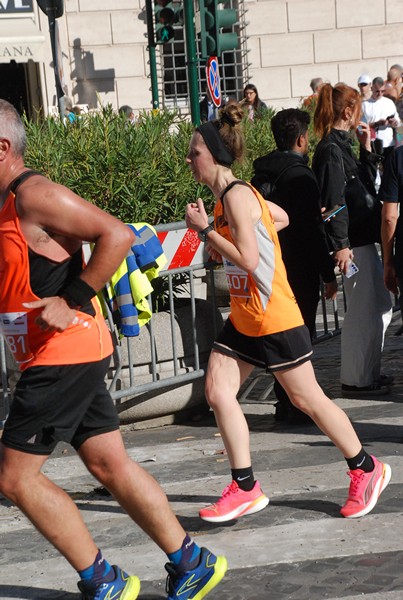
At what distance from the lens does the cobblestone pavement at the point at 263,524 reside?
4484 millimetres

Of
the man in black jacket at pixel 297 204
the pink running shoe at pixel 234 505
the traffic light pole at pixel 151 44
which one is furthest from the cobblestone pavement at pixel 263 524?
the traffic light pole at pixel 151 44

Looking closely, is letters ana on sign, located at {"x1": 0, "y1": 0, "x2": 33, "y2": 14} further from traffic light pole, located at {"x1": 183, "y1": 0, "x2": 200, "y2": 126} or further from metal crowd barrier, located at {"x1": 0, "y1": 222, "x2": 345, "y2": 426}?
metal crowd barrier, located at {"x1": 0, "y1": 222, "x2": 345, "y2": 426}

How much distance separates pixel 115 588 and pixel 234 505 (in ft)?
3.84

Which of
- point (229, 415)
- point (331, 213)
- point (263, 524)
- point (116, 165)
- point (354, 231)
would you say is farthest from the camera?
point (116, 165)

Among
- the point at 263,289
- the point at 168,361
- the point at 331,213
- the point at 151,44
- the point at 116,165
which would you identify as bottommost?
the point at 168,361

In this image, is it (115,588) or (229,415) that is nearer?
(115,588)

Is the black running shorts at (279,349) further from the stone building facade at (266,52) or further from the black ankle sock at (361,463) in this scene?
the stone building facade at (266,52)

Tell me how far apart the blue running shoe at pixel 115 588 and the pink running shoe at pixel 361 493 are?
128cm

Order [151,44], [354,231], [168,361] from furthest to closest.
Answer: [151,44] → [354,231] → [168,361]

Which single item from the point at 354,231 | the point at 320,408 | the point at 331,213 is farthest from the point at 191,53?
the point at 320,408

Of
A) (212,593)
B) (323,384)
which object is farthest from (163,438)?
(212,593)

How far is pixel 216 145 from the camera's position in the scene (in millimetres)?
5340

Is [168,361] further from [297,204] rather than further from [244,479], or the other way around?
[244,479]

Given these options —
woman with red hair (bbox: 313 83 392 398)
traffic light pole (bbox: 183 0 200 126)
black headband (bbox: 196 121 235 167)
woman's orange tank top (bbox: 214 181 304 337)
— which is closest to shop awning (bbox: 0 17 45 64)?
traffic light pole (bbox: 183 0 200 126)
